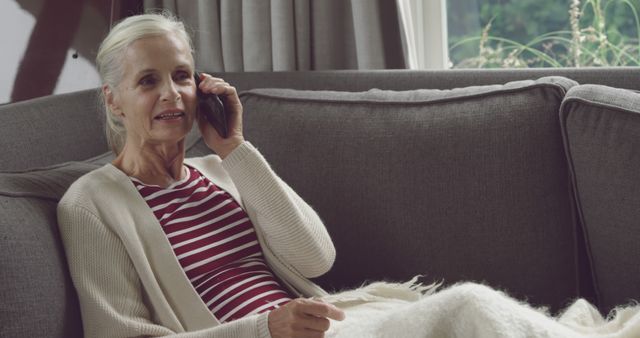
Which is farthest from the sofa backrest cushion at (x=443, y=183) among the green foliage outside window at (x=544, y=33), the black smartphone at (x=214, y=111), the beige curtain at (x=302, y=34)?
the green foliage outside window at (x=544, y=33)

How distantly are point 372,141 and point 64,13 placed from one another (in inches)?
36.0

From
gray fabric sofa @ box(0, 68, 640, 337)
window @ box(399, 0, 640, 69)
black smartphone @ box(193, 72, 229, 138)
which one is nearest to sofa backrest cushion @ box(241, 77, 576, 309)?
gray fabric sofa @ box(0, 68, 640, 337)

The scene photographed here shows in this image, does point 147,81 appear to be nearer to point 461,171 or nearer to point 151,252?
point 151,252

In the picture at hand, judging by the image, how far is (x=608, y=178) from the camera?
1651 mm

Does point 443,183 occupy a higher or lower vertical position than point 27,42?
lower

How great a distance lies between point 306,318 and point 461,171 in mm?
536

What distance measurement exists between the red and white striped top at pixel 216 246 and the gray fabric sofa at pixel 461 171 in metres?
0.19

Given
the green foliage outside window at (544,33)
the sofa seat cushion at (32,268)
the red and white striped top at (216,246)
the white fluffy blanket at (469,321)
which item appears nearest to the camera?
the white fluffy blanket at (469,321)

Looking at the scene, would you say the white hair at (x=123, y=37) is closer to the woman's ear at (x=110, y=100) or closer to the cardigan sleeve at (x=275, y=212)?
the woman's ear at (x=110, y=100)

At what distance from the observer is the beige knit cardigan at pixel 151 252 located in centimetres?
145

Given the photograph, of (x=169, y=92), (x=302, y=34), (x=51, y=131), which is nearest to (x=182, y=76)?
(x=169, y=92)

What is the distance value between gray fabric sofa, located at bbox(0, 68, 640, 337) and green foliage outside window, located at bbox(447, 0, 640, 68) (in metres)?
0.80

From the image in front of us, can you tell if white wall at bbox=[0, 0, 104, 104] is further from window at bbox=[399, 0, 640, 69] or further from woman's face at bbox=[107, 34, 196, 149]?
window at bbox=[399, 0, 640, 69]

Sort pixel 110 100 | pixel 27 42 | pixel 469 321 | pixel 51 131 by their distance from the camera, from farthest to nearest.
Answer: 1. pixel 27 42
2. pixel 51 131
3. pixel 110 100
4. pixel 469 321
